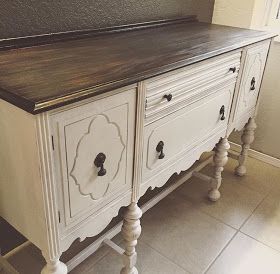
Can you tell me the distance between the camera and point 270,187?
2.01m

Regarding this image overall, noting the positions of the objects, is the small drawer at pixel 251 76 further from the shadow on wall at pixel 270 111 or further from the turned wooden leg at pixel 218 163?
the shadow on wall at pixel 270 111

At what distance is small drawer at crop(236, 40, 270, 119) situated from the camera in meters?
1.51

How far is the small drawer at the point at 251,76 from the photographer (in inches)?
59.6

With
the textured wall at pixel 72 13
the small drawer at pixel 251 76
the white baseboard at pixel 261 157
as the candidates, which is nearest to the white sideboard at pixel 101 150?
the small drawer at pixel 251 76

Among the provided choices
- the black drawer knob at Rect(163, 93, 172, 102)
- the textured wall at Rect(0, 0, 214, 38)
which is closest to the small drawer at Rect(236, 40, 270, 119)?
the textured wall at Rect(0, 0, 214, 38)

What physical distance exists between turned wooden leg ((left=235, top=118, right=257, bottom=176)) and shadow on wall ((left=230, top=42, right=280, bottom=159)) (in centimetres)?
Result: 25

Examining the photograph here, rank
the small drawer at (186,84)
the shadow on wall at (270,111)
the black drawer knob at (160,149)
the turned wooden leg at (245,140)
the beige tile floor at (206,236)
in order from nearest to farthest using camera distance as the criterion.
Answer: the small drawer at (186,84) < the black drawer knob at (160,149) < the beige tile floor at (206,236) < the turned wooden leg at (245,140) < the shadow on wall at (270,111)

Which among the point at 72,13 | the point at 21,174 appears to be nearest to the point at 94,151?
the point at 21,174

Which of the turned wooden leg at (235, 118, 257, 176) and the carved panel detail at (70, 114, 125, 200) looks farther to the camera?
the turned wooden leg at (235, 118, 257, 176)

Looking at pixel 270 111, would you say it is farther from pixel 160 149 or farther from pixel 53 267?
pixel 53 267

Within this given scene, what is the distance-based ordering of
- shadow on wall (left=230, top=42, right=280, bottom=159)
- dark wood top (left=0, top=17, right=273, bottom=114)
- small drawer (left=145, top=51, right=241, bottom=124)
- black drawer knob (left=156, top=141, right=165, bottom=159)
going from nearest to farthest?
dark wood top (left=0, top=17, right=273, bottom=114) < small drawer (left=145, top=51, right=241, bottom=124) < black drawer knob (left=156, top=141, right=165, bottom=159) < shadow on wall (left=230, top=42, right=280, bottom=159)

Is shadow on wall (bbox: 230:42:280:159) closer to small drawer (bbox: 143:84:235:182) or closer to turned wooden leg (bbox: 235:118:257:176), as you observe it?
turned wooden leg (bbox: 235:118:257:176)

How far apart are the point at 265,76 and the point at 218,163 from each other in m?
0.71

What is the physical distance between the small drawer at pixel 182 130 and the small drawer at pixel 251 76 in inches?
4.7
